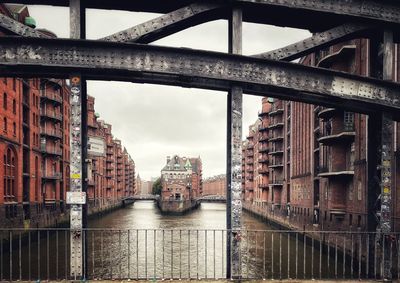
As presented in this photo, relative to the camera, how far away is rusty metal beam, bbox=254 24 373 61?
815 centimetres

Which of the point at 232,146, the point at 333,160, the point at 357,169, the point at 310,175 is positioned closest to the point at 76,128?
the point at 232,146

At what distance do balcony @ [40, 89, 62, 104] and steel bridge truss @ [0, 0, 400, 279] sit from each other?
122 feet

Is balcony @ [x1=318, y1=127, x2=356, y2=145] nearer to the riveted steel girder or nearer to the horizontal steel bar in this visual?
the riveted steel girder

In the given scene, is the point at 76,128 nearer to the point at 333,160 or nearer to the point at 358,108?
the point at 358,108

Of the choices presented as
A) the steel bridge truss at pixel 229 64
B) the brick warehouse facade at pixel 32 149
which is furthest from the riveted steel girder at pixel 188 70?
the brick warehouse facade at pixel 32 149

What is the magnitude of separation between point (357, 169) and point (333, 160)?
3.02 meters

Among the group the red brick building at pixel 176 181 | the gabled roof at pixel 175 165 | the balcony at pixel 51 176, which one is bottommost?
the red brick building at pixel 176 181

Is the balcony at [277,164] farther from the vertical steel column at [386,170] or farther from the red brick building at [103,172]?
the vertical steel column at [386,170]

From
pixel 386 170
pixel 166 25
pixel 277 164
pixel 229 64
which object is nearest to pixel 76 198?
pixel 166 25

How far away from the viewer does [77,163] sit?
785 cm

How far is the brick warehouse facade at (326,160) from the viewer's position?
21.0 m

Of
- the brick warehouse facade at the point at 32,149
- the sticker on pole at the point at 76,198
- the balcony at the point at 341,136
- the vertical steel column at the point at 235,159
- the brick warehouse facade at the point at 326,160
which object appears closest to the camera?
the sticker on pole at the point at 76,198

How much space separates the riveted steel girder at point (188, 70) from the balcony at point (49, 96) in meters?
37.5

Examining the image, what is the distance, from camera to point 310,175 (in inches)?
1391
